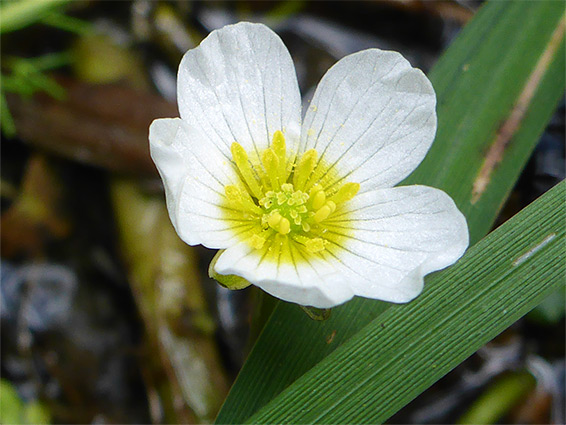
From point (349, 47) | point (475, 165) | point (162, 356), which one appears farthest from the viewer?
point (349, 47)

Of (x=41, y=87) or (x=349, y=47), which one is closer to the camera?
(x=41, y=87)

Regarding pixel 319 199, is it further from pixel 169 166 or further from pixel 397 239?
pixel 169 166

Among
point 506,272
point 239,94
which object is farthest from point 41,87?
point 506,272

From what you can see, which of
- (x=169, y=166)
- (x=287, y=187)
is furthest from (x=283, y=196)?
(x=169, y=166)

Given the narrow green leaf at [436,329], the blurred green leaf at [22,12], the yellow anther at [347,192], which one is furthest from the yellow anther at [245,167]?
the blurred green leaf at [22,12]

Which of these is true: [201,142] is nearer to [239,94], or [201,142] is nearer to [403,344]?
[239,94]

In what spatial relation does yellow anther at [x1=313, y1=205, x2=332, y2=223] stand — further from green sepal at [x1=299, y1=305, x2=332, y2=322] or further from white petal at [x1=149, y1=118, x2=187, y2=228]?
white petal at [x1=149, y1=118, x2=187, y2=228]
